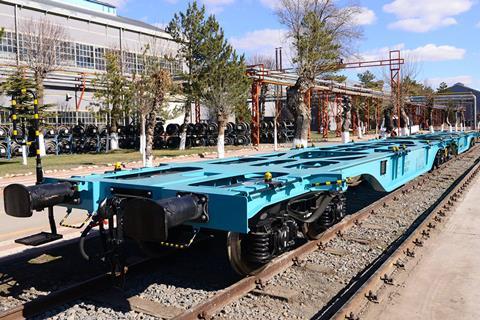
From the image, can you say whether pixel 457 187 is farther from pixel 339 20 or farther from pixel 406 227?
pixel 339 20

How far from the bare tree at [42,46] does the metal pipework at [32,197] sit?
75.7ft

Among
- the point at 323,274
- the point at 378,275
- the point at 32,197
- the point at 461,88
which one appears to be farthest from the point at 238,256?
the point at 461,88

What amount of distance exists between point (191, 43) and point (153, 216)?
83.2ft

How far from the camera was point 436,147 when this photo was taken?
1298 centimetres

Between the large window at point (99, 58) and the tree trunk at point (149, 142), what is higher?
the large window at point (99, 58)

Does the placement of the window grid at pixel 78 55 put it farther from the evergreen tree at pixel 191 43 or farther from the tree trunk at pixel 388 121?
the tree trunk at pixel 388 121

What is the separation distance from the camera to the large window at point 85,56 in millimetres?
34094

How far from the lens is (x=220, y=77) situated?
25094mm

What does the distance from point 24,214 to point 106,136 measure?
2473 centimetres

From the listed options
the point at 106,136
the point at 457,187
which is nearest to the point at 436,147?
the point at 457,187

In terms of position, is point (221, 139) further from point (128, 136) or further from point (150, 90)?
point (128, 136)

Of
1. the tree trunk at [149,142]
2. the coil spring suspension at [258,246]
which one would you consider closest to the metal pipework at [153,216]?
the coil spring suspension at [258,246]

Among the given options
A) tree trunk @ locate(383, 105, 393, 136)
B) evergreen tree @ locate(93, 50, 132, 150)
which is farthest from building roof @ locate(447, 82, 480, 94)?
evergreen tree @ locate(93, 50, 132, 150)

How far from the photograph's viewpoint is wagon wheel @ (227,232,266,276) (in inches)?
180
